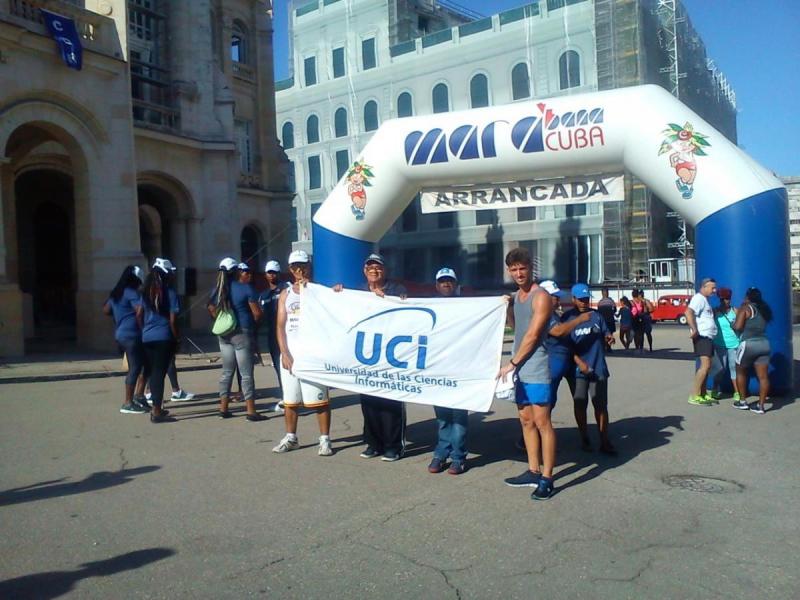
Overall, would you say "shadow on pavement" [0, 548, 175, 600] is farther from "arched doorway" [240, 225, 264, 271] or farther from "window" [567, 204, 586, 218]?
"window" [567, 204, 586, 218]

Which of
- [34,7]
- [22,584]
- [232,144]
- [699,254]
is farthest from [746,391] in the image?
[232,144]

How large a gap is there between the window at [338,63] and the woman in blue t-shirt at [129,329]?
36.9m

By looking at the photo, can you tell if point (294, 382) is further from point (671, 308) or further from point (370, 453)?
point (671, 308)

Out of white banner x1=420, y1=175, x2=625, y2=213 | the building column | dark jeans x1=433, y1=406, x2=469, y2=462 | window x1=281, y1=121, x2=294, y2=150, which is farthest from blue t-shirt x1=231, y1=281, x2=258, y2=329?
window x1=281, y1=121, x2=294, y2=150

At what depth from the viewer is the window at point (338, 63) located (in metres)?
44.6

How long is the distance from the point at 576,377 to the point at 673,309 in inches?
1050

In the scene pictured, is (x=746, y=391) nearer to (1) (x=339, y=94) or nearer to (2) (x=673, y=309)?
(2) (x=673, y=309)

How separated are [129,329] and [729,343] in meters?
7.59

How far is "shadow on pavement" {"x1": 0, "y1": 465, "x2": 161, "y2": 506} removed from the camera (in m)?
5.93

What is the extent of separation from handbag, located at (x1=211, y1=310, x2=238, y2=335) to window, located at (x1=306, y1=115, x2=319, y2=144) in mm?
38532

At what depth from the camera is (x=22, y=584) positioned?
428 cm

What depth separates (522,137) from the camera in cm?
1209

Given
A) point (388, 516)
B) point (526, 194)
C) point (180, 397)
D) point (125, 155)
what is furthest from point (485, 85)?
point (388, 516)

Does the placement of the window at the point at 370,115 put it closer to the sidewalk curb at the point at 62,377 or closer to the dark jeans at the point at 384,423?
the sidewalk curb at the point at 62,377
